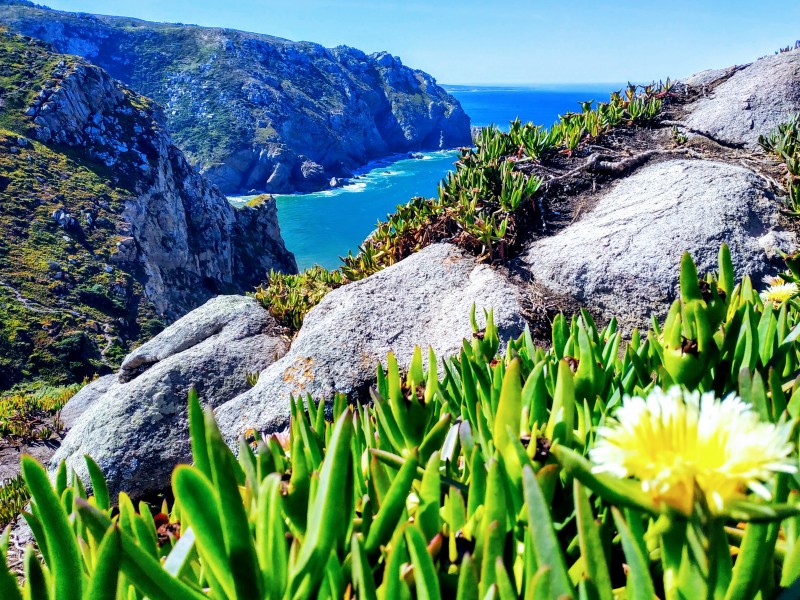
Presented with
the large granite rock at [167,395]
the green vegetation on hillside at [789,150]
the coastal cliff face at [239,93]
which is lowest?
the large granite rock at [167,395]

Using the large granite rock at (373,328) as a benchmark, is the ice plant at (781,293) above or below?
above

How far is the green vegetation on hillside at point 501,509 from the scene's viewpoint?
707mm

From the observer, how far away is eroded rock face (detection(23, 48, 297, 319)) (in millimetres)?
43312

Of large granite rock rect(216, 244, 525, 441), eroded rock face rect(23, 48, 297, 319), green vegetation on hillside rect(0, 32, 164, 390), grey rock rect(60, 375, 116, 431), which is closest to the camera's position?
large granite rock rect(216, 244, 525, 441)

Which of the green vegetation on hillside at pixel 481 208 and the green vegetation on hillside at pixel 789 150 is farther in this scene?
the green vegetation on hillside at pixel 481 208

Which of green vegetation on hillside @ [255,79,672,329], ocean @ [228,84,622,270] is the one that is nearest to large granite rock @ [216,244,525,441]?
green vegetation on hillside @ [255,79,672,329]

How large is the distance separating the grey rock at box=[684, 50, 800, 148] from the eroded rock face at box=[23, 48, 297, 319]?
38.9 metres

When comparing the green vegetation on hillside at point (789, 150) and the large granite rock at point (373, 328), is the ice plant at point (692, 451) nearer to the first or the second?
the large granite rock at point (373, 328)

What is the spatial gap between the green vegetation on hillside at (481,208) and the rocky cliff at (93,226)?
1039 inches

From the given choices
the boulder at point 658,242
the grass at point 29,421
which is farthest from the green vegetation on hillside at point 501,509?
the grass at point 29,421

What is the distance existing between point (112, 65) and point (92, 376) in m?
110

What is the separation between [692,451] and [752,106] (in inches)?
223

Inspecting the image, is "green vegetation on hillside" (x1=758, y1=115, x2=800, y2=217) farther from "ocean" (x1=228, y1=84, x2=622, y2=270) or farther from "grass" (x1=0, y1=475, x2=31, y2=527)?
"ocean" (x1=228, y1=84, x2=622, y2=270)

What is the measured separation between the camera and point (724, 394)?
1.56 m
